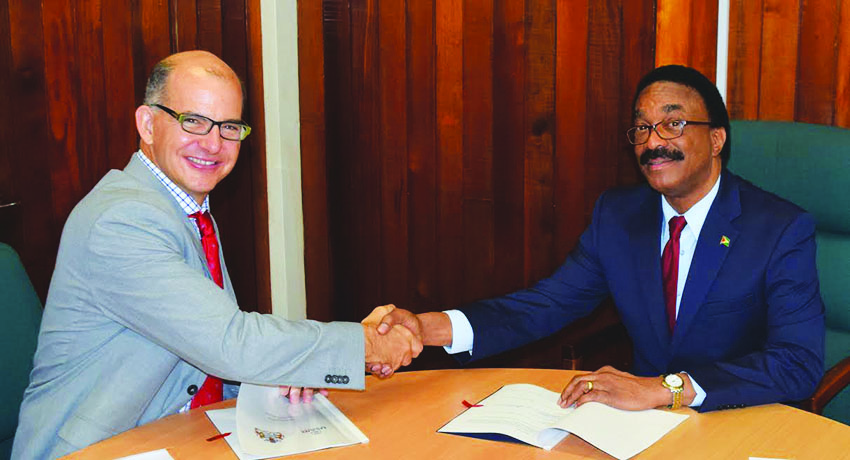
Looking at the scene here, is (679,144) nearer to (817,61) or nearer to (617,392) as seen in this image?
(617,392)

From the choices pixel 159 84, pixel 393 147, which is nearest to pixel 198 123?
pixel 159 84

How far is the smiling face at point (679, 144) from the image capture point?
224 cm

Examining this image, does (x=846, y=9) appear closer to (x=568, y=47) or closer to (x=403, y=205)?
(x=568, y=47)

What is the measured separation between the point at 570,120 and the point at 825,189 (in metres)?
1.06

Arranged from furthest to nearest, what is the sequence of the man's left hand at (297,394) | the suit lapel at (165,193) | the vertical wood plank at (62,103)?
the vertical wood plank at (62,103), the suit lapel at (165,193), the man's left hand at (297,394)

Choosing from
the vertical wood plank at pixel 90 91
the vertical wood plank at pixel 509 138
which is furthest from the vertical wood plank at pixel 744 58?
the vertical wood plank at pixel 90 91

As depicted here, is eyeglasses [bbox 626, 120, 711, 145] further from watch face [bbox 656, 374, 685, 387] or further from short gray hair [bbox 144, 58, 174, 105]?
short gray hair [bbox 144, 58, 174, 105]

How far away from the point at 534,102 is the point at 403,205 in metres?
0.78

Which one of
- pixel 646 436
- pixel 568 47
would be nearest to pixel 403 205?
pixel 568 47

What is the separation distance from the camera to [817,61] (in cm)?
278

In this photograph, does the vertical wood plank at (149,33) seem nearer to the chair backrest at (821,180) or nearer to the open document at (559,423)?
the open document at (559,423)

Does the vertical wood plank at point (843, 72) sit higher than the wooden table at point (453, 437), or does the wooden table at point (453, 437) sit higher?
the vertical wood plank at point (843, 72)

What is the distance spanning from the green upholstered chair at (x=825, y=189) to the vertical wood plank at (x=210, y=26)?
2.09m

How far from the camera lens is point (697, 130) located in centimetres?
225
